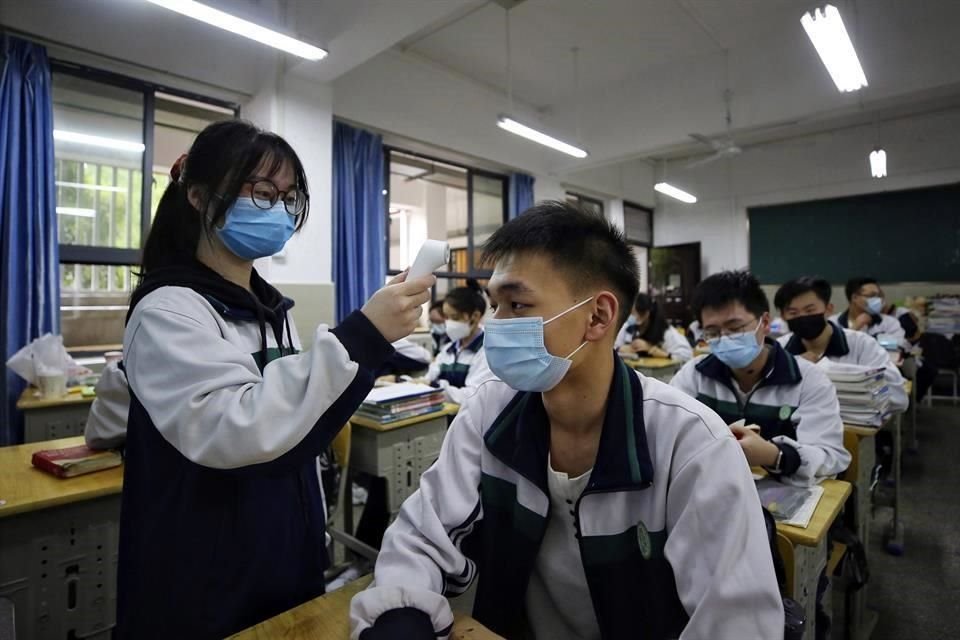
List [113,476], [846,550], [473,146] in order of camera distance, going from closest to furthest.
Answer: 1. [113,476]
2. [846,550]
3. [473,146]

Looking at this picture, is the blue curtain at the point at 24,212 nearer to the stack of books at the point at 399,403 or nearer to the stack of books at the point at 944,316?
the stack of books at the point at 399,403

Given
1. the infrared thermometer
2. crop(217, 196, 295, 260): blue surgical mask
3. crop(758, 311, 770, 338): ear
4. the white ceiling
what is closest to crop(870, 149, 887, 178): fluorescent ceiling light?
the white ceiling

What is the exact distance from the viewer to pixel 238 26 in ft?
9.17

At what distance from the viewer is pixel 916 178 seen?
6.69 m

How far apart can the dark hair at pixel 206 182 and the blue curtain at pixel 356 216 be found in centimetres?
367

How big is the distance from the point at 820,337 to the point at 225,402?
2.91 meters

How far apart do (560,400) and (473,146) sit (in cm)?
521

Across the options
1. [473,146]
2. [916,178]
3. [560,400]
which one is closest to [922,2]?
[916,178]

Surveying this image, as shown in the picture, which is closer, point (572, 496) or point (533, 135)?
point (572, 496)

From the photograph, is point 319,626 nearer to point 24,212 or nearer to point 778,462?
point 778,462

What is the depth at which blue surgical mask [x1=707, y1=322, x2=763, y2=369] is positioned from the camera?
1.71 meters

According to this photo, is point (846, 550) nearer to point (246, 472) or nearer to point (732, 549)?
point (732, 549)

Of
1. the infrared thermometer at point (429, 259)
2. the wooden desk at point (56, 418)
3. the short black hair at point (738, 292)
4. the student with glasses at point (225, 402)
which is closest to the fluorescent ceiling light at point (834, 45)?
the short black hair at point (738, 292)

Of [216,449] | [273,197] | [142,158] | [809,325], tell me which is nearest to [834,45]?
[809,325]
